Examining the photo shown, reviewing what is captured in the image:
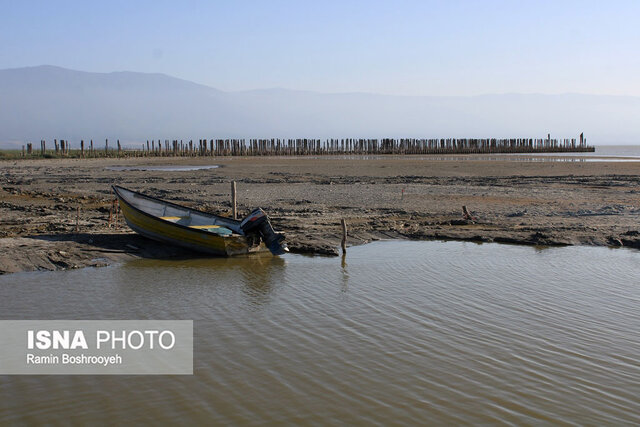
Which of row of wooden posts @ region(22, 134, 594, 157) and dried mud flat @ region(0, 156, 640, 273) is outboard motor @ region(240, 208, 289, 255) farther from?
row of wooden posts @ region(22, 134, 594, 157)

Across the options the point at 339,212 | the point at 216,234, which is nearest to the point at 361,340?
the point at 216,234

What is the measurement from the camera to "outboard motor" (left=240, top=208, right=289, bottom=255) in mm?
13445

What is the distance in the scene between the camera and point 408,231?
16578mm

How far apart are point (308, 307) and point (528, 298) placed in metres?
3.91

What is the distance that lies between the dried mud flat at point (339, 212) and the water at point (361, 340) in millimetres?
1246

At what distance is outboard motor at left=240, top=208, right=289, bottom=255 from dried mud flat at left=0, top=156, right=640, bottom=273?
3.82ft

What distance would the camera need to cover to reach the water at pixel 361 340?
633cm

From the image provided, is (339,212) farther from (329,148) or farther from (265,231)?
(329,148)

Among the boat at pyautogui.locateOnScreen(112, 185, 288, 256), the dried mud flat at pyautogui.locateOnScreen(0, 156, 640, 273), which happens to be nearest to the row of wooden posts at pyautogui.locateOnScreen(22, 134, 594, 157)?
the dried mud flat at pyautogui.locateOnScreen(0, 156, 640, 273)

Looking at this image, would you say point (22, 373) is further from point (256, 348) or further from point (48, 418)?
point (256, 348)

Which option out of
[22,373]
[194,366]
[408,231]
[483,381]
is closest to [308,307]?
[194,366]

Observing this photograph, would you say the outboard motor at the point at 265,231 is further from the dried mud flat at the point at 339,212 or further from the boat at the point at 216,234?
the dried mud flat at the point at 339,212

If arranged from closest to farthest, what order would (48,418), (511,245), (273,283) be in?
(48,418), (273,283), (511,245)

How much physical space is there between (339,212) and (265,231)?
6190mm
